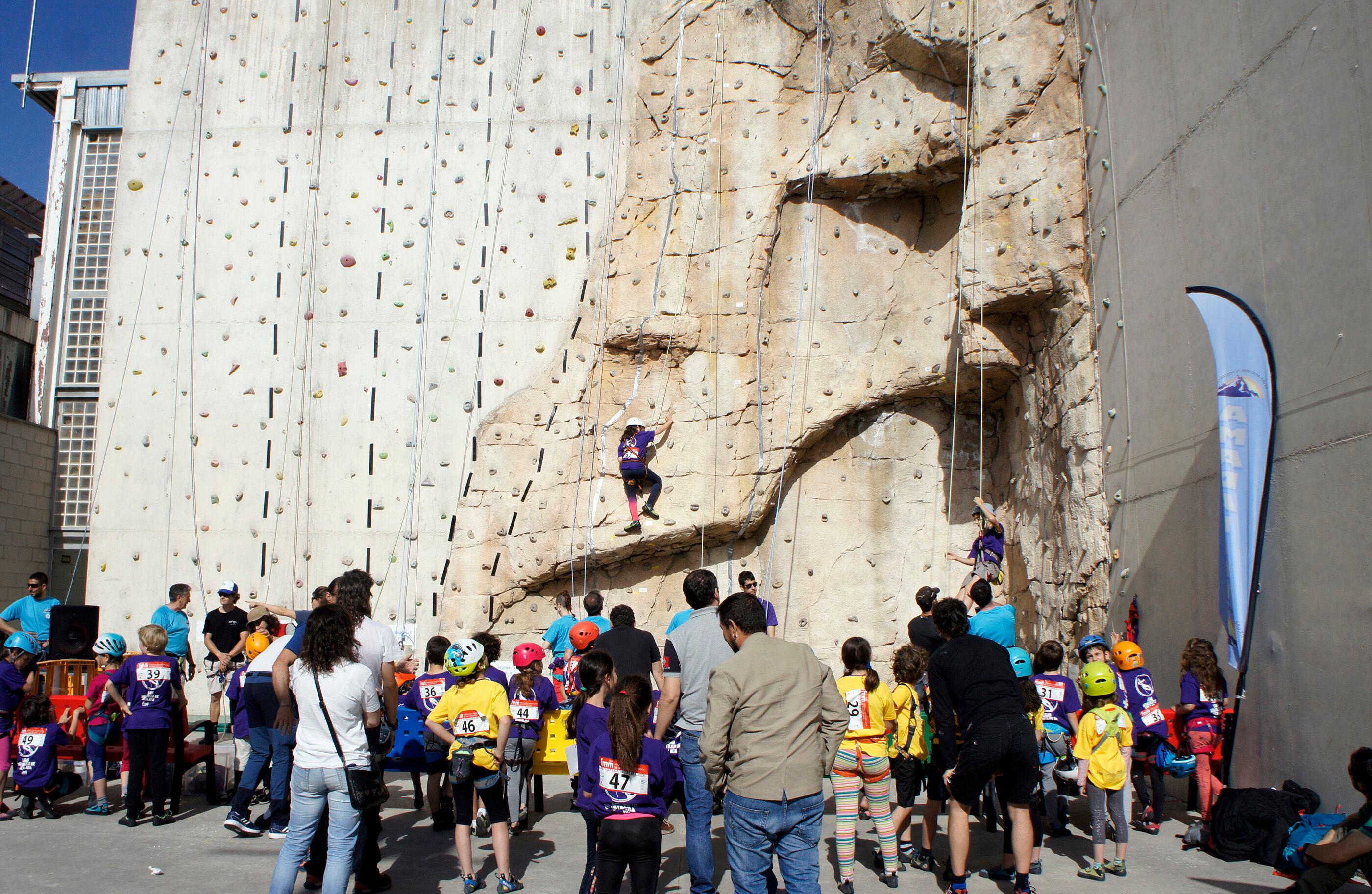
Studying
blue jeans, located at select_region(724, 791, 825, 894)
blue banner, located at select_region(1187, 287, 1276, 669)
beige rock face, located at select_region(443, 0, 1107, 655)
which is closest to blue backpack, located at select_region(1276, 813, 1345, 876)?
blue banner, located at select_region(1187, 287, 1276, 669)

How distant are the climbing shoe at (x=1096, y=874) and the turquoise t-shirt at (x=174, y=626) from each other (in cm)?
717

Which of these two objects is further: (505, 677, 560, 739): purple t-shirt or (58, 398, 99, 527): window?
(58, 398, 99, 527): window

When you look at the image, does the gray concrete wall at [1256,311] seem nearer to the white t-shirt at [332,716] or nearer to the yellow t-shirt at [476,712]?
the yellow t-shirt at [476,712]

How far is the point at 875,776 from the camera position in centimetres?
505

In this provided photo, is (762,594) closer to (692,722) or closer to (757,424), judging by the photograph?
(757,424)

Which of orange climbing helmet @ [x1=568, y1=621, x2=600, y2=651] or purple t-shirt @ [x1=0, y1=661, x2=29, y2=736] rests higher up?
orange climbing helmet @ [x1=568, y1=621, x2=600, y2=651]

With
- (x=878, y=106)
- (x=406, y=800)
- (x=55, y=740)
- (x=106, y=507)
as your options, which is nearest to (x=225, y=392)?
(x=106, y=507)

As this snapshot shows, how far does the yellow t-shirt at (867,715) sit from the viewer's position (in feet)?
16.6

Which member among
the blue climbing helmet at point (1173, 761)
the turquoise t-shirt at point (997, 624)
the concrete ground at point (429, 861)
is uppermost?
the turquoise t-shirt at point (997, 624)

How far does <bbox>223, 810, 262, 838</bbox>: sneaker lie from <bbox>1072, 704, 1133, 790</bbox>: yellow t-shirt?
4877 millimetres

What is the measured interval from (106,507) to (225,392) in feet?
6.31

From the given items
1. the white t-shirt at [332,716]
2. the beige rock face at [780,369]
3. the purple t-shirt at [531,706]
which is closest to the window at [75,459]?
the beige rock face at [780,369]

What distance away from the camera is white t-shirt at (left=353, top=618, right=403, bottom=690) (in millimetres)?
4395

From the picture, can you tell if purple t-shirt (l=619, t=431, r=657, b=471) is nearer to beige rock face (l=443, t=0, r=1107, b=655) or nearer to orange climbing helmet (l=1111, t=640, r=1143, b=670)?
beige rock face (l=443, t=0, r=1107, b=655)
